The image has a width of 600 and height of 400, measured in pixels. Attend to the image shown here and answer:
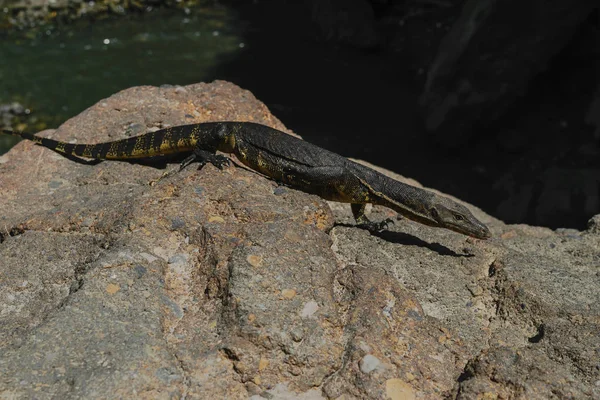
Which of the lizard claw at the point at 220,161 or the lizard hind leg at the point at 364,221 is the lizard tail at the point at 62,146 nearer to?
the lizard claw at the point at 220,161

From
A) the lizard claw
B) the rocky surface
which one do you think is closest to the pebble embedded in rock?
the rocky surface

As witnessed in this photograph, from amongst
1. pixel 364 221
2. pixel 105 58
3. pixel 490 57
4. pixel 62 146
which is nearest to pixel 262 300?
pixel 364 221

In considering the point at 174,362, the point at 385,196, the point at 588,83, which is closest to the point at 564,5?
the point at 588,83

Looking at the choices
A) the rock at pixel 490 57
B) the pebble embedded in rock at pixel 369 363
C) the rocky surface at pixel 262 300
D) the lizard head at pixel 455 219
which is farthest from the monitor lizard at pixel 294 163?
the rock at pixel 490 57

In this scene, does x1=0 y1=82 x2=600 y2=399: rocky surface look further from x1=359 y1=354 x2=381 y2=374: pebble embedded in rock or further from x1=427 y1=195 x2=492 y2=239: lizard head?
x1=427 y1=195 x2=492 y2=239: lizard head

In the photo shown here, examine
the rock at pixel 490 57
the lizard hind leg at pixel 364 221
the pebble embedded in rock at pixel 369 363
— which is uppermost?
the pebble embedded in rock at pixel 369 363

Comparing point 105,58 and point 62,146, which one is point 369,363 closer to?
point 62,146

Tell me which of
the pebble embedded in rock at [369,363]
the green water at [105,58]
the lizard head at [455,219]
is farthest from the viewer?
the green water at [105,58]

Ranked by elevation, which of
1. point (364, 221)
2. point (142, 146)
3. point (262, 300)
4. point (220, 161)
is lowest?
point (142, 146)
